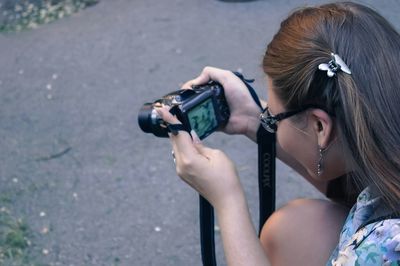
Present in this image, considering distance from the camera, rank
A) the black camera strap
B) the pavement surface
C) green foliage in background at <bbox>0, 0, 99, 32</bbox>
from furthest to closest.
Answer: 1. green foliage in background at <bbox>0, 0, 99, 32</bbox>
2. the pavement surface
3. the black camera strap

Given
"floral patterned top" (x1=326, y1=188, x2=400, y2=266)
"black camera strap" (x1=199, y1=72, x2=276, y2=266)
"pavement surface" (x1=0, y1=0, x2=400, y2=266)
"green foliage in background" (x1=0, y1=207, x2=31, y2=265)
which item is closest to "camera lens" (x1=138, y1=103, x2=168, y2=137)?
"black camera strap" (x1=199, y1=72, x2=276, y2=266)

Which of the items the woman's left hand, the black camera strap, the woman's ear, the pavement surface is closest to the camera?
the woman's ear

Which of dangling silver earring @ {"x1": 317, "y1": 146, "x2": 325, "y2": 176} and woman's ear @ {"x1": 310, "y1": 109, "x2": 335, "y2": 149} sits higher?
woman's ear @ {"x1": 310, "y1": 109, "x2": 335, "y2": 149}

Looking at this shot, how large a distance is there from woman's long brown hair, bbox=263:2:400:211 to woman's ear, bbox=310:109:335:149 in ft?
0.05

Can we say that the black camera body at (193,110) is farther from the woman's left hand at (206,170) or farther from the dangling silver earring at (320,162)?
the dangling silver earring at (320,162)

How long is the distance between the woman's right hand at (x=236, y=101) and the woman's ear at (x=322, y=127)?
341mm

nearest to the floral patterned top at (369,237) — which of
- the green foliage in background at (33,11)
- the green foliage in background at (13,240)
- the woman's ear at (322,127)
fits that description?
the woman's ear at (322,127)

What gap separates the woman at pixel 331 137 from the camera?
45.6 inches

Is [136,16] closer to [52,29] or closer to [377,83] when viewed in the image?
[52,29]

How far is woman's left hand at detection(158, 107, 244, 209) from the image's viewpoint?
1328 millimetres

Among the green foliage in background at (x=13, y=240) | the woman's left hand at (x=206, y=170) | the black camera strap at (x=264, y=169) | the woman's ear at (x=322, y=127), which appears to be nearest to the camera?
the woman's ear at (x=322, y=127)

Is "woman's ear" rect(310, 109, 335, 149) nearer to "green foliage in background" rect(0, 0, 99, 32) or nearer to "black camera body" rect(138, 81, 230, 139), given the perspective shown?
"black camera body" rect(138, 81, 230, 139)

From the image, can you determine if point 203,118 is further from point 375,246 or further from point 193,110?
point 375,246

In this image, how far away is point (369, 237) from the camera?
114cm
